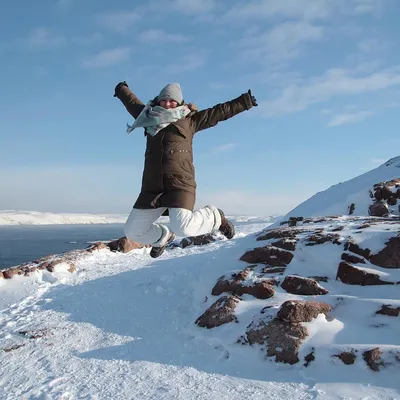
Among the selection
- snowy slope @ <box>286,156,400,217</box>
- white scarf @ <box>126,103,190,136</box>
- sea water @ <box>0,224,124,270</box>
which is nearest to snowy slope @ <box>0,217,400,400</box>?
white scarf @ <box>126,103,190,136</box>

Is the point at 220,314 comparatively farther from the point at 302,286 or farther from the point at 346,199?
the point at 346,199

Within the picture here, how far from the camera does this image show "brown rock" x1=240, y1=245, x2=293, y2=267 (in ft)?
22.5

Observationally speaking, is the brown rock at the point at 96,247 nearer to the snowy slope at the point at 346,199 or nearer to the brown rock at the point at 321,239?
the brown rock at the point at 321,239

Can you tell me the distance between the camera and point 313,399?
3904mm

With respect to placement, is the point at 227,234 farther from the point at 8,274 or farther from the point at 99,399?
the point at 8,274

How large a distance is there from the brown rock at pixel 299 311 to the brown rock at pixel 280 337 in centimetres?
8

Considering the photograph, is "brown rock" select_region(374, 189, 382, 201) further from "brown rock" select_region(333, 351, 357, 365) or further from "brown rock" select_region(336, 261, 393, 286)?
"brown rock" select_region(333, 351, 357, 365)

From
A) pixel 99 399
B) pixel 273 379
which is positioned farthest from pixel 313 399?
pixel 99 399

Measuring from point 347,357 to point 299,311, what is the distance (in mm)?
817

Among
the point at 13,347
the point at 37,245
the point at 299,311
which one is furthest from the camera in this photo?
the point at 37,245

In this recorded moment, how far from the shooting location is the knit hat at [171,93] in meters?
4.69

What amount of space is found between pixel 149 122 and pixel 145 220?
119 cm

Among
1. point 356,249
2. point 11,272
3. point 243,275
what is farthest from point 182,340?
point 11,272

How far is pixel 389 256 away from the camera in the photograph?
20.0ft
